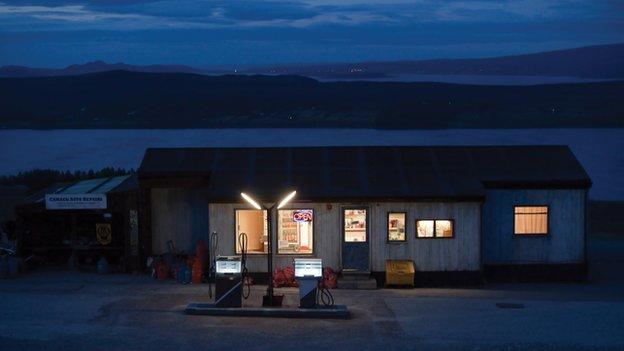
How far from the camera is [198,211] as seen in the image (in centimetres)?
2497

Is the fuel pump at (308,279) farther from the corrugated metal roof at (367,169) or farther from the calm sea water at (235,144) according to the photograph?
the calm sea water at (235,144)

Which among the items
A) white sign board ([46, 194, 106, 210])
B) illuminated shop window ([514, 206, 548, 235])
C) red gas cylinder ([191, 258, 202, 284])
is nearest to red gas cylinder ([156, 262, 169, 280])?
red gas cylinder ([191, 258, 202, 284])

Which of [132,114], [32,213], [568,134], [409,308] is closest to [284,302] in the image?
[409,308]

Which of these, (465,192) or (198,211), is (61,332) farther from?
(465,192)

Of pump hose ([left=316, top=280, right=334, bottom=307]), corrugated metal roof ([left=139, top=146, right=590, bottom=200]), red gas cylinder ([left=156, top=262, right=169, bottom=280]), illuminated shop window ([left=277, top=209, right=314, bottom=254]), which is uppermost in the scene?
corrugated metal roof ([left=139, top=146, right=590, bottom=200])

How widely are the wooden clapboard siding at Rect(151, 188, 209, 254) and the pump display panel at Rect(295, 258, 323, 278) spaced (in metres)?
6.76

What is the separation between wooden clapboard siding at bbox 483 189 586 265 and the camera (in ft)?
78.1

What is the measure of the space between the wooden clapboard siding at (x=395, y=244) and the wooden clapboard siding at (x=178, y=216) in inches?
89.8

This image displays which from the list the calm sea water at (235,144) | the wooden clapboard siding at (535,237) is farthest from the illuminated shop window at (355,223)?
the calm sea water at (235,144)

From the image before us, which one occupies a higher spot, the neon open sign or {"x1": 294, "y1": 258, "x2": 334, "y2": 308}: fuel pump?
the neon open sign

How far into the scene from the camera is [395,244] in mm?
22859

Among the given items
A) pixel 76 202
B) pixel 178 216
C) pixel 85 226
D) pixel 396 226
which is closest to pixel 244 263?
pixel 396 226

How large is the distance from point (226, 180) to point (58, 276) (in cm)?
512

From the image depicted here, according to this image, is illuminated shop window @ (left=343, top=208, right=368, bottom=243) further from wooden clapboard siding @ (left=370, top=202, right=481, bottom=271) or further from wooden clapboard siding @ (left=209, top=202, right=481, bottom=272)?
wooden clapboard siding @ (left=370, top=202, right=481, bottom=271)
